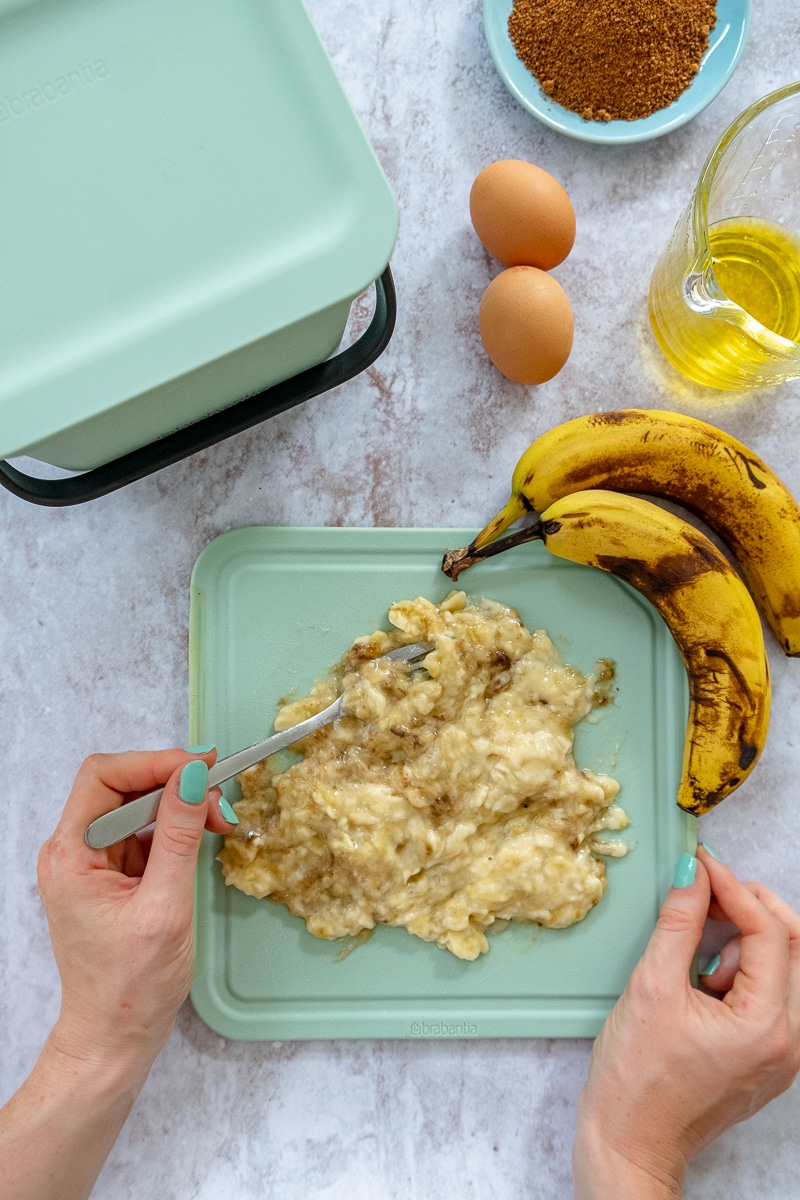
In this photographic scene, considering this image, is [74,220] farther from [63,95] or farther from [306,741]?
[306,741]

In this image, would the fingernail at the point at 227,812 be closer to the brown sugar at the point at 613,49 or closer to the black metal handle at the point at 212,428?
the black metal handle at the point at 212,428

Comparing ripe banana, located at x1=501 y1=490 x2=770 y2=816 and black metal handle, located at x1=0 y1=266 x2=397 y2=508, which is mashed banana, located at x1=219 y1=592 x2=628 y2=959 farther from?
black metal handle, located at x1=0 y1=266 x2=397 y2=508

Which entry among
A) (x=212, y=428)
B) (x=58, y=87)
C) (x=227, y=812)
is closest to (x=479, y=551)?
(x=212, y=428)

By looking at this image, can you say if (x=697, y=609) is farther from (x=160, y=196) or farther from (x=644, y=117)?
(x=160, y=196)

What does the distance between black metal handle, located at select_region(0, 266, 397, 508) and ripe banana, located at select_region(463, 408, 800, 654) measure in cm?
29

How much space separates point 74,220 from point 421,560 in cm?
65

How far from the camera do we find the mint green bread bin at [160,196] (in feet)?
2.67

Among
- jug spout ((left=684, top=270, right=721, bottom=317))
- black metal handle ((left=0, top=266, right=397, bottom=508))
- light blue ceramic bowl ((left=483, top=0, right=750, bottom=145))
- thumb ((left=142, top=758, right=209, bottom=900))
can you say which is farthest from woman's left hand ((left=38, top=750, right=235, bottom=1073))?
light blue ceramic bowl ((left=483, top=0, right=750, bottom=145))

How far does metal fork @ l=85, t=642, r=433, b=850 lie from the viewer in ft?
3.63

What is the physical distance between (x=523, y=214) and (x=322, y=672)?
0.70 meters

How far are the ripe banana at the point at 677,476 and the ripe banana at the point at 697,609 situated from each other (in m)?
0.04

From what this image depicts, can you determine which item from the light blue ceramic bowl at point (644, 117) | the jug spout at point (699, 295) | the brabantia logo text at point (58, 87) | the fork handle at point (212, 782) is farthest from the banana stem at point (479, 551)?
the brabantia logo text at point (58, 87)

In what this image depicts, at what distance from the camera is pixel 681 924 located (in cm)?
120

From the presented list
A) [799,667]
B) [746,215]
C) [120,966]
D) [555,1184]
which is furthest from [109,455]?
[555,1184]
